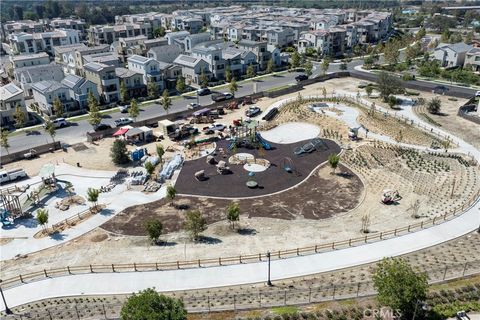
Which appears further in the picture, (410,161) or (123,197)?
(410,161)

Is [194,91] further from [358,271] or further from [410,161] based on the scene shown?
[358,271]

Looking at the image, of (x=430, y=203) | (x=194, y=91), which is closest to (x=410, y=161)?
(x=430, y=203)

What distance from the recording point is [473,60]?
10031cm

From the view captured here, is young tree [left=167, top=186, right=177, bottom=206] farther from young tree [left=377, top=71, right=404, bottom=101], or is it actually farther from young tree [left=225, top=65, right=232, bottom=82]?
young tree [left=225, top=65, right=232, bottom=82]

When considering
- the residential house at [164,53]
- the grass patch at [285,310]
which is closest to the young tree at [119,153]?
the grass patch at [285,310]

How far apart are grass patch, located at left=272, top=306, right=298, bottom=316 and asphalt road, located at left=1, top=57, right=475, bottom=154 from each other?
48.0 metres

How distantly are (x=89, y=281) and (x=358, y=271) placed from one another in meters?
22.5

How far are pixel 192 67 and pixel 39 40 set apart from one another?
61095mm

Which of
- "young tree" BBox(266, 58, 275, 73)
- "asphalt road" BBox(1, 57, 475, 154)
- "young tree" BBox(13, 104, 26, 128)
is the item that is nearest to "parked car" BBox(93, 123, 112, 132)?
"asphalt road" BBox(1, 57, 475, 154)

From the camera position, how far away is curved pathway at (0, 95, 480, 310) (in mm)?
31188

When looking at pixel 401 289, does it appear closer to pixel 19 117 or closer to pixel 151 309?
pixel 151 309

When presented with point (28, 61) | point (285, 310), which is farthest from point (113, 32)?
point (285, 310)

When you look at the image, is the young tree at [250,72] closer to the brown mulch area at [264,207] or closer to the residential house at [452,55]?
the residential house at [452,55]

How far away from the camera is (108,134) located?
6456cm
